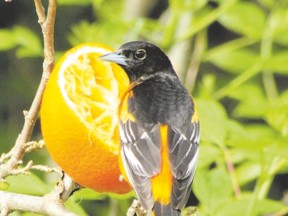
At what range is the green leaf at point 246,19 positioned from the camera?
3.39 metres

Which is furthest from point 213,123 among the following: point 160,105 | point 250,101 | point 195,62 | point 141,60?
point 195,62

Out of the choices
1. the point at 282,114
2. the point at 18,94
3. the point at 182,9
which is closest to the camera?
the point at 282,114

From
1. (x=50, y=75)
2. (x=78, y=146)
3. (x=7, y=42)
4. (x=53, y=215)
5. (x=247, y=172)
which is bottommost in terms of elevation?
(x=53, y=215)

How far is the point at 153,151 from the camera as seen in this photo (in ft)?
7.07

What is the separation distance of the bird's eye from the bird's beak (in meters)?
0.04

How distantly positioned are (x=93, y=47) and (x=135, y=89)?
326 millimetres

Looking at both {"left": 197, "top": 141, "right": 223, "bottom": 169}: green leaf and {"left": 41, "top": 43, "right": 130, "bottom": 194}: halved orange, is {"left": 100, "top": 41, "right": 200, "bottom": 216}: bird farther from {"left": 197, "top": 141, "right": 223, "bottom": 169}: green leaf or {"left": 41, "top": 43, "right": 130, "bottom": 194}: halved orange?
{"left": 197, "top": 141, "right": 223, "bottom": 169}: green leaf

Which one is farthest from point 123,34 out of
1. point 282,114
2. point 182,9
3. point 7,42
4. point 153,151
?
point 153,151

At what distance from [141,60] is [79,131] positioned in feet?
2.01

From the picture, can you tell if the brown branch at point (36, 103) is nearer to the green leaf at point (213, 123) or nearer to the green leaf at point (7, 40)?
the green leaf at point (213, 123)

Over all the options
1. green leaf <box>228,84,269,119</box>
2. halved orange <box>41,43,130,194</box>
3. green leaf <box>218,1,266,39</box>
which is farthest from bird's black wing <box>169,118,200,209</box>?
green leaf <box>218,1,266,39</box>

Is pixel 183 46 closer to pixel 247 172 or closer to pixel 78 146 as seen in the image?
pixel 247 172

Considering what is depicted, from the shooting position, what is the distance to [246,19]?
3.42m

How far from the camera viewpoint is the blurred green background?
8.66ft
